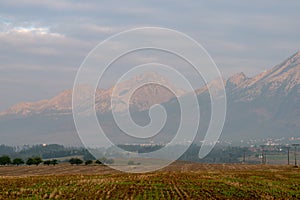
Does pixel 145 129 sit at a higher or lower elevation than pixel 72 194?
higher

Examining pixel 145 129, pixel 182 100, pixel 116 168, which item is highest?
pixel 182 100

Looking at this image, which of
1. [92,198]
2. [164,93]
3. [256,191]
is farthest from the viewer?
[164,93]

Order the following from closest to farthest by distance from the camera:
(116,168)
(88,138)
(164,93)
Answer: (88,138)
(164,93)
(116,168)

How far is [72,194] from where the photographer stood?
47750 millimetres

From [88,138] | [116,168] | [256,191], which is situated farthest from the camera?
[116,168]

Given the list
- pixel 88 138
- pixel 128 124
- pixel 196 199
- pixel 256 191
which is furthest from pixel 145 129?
pixel 196 199

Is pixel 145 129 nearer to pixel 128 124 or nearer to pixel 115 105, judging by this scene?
pixel 128 124

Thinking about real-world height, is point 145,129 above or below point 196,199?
above

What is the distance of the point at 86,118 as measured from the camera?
215 ft

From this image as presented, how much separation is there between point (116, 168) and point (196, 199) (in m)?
97.5

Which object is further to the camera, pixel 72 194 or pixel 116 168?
pixel 116 168

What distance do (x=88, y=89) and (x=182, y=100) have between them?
47.9 ft

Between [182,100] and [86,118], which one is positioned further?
[182,100]

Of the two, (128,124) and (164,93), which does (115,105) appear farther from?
(164,93)
